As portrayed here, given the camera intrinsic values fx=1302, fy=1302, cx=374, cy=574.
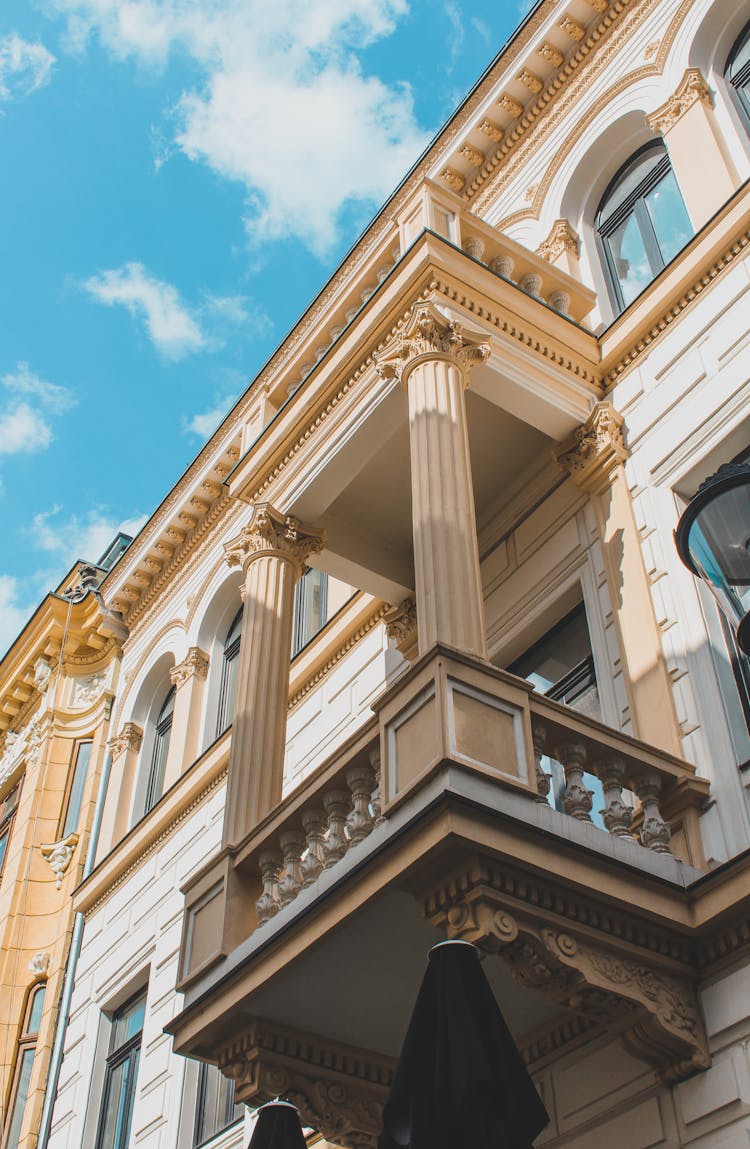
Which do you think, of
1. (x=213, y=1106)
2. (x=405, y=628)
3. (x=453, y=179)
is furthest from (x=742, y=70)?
(x=213, y=1106)

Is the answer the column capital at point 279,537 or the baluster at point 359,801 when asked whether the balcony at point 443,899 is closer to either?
the baluster at point 359,801

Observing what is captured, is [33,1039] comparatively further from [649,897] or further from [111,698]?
[649,897]

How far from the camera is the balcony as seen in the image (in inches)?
278

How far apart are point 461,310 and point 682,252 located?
1.95 meters

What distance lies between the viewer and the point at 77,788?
20.2 meters

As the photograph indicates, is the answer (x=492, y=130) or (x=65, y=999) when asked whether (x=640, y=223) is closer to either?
(x=492, y=130)

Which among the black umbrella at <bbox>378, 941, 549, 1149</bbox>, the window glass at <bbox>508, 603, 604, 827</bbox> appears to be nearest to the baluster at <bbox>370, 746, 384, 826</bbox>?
the black umbrella at <bbox>378, 941, 549, 1149</bbox>

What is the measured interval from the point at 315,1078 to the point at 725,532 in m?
5.14

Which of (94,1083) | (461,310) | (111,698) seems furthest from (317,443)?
(111,698)

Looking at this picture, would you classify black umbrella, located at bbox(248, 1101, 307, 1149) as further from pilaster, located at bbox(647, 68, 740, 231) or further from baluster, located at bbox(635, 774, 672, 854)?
pilaster, located at bbox(647, 68, 740, 231)

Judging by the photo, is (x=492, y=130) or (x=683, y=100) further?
(x=492, y=130)

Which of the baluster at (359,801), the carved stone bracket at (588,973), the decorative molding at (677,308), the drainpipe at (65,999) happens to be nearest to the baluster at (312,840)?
the baluster at (359,801)

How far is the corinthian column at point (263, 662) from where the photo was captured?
9.92m

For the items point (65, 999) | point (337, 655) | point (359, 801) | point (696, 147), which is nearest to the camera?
point (359, 801)
